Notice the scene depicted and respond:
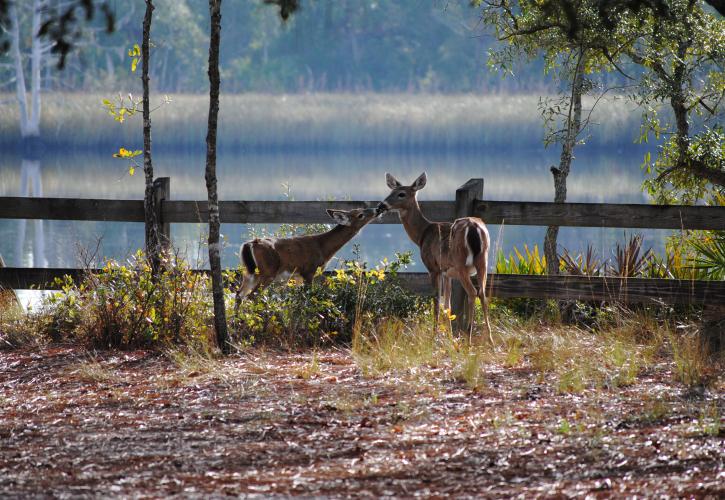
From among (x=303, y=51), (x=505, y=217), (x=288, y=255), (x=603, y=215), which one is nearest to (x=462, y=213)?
(x=505, y=217)

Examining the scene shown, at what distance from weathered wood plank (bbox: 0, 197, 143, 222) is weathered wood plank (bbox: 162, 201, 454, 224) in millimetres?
369

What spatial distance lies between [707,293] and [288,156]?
216ft

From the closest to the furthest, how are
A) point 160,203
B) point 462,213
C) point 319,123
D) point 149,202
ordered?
point 462,213 → point 149,202 → point 160,203 → point 319,123

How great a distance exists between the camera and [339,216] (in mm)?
9742

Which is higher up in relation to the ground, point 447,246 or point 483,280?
point 447,246

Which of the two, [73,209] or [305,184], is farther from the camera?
[305,184]

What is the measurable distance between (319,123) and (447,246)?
242 feet

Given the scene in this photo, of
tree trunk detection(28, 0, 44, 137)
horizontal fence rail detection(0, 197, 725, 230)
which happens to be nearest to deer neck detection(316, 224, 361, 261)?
horizontal fence rail detection(0, 197, 725, 230)

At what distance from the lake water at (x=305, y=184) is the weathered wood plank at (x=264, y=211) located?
1.27 feet

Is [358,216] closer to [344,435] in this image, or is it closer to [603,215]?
[603,215]

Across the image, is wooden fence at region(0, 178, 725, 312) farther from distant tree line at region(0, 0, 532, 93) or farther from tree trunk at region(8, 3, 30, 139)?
distant tree line at region(0, 0, 532, 93)

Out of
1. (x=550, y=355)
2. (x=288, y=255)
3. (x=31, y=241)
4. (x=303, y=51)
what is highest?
(x=303, y=51)

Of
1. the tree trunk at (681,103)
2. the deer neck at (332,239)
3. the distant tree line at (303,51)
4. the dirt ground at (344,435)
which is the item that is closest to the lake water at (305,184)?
the deer neck at (332,239)

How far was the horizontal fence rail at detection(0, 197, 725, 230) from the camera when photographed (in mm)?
9016
